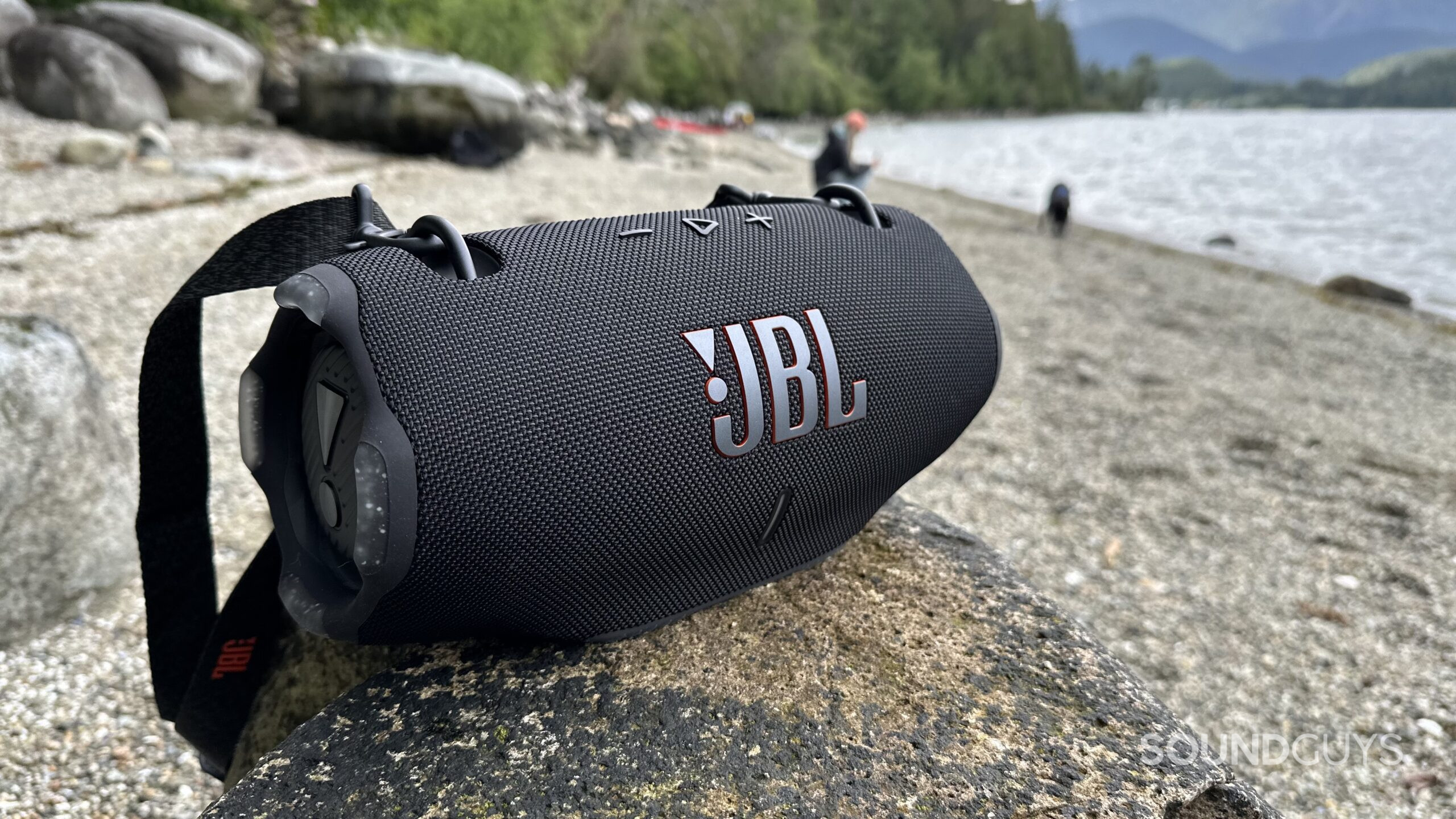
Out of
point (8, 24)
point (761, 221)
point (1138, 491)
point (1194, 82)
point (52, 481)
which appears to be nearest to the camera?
point (761, 221)

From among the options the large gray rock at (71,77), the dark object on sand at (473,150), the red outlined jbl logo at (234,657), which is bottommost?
the red outlined jbl logo at (234,657)

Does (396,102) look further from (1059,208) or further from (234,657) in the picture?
(234,657)

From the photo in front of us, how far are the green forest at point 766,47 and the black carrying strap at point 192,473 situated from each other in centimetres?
1013

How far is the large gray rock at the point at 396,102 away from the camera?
921cm

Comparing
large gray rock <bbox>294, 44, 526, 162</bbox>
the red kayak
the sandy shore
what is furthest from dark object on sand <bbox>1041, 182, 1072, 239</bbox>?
the red kayak

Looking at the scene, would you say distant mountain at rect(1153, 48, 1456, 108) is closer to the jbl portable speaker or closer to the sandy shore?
the sandy shore

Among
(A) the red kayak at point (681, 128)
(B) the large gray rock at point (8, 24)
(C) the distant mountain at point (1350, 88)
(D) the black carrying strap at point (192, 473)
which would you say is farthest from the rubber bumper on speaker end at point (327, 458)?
(C) the distant mountain at point (1350, 88)

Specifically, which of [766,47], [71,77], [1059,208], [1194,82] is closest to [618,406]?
[71,77]

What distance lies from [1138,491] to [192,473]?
3.50m

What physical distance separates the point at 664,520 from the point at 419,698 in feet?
1.29

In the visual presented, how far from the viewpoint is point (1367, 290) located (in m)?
9.27

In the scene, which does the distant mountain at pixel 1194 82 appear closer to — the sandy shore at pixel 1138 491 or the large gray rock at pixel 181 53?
the sandy shore at pixel 1138 491

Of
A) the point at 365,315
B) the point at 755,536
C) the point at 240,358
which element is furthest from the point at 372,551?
the point at 240,358

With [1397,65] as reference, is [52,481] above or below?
below
